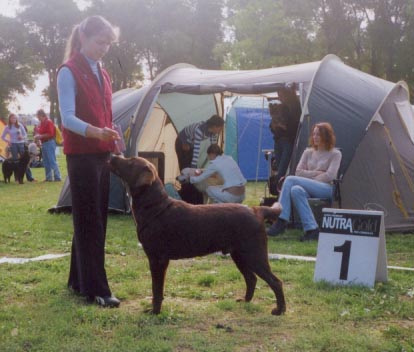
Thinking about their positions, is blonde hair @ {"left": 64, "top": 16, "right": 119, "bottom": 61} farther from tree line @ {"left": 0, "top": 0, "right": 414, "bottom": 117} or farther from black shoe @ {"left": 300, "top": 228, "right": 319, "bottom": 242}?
tree line @ {"left": 0, "top": 0, "right": 414, "bottom": 117}

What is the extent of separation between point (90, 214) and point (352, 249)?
7.29ft

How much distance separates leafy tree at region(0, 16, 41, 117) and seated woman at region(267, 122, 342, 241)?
36.0 m

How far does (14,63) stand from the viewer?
136 feet

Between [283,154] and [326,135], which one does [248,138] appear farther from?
[326,135]

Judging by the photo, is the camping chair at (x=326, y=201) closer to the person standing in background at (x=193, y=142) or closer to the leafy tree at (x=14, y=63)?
the person standing in background at (x=193, y=142)

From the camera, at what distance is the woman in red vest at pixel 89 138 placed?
3.96 m

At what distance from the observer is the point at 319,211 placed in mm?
7375

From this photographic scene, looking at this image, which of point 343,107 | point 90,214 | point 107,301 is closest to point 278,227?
point 343,107

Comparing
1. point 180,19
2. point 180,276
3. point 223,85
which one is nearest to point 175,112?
point 223,85

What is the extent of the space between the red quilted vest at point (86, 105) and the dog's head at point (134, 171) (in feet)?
0.70

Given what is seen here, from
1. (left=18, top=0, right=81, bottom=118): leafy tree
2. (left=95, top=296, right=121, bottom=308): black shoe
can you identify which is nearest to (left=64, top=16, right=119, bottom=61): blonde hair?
(left=95, top=296, right=121, bottom=308): black shoe

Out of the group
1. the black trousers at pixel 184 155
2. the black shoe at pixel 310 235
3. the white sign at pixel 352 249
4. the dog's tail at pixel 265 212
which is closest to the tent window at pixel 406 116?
the black shoe at pixel 310 235

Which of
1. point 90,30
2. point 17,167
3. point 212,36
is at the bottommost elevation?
point 17,167

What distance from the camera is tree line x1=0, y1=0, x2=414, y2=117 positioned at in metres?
27.1
